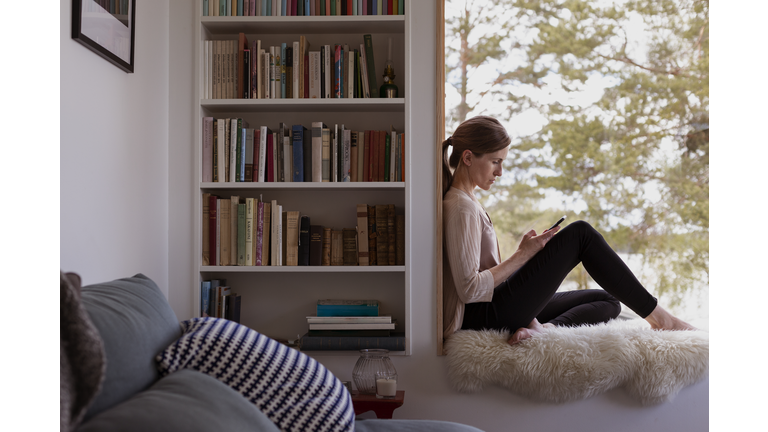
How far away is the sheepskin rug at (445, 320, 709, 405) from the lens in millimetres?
1958

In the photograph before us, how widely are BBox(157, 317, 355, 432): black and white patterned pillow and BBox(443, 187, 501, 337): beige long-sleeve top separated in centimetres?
101

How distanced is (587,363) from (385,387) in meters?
0.77

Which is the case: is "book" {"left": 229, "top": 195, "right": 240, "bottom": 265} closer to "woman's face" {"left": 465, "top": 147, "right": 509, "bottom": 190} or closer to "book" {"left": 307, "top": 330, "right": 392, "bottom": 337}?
"book" {"left": 307, "top": 330, "right": 392, "bottom": 337}

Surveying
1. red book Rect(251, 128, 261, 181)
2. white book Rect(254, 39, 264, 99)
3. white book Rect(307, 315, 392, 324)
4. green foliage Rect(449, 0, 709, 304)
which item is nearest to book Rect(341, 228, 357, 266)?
white book Rect(307, 315, 392, 324)

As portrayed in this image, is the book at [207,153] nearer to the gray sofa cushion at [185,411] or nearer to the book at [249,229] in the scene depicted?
the book at [249,229]

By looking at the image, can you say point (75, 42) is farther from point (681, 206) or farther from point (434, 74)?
point (681, 206)

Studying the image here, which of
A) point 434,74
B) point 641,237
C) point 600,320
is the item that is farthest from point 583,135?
point 434,74

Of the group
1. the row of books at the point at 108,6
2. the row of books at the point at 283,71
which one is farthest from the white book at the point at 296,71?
the row of books at the point at 108,6

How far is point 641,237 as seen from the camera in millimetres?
3930

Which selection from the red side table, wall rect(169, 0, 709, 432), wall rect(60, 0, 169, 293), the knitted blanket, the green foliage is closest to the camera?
the knitted blanket

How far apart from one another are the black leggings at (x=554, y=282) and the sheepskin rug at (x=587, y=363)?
0.40 ft

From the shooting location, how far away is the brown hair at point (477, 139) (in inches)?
89.0

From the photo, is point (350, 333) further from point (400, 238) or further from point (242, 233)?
point (242, 233)

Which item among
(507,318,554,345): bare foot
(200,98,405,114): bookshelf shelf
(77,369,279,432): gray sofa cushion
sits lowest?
(507,318,554,345): bare foot
